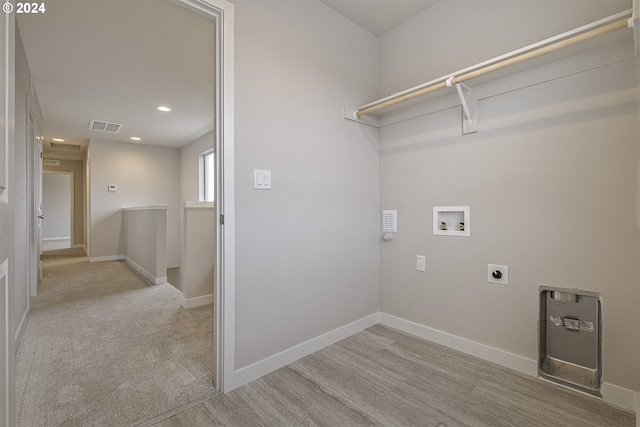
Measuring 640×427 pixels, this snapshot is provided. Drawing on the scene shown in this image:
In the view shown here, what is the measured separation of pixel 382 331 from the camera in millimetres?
2297

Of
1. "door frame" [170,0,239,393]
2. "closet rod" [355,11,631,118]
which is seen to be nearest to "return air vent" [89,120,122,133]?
"door frame" [170,0,239,393]

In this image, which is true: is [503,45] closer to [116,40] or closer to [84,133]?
[116,40]

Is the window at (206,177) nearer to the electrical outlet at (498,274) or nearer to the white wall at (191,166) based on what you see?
the white wall at (191,166)

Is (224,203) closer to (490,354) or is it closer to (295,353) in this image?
(295,353)

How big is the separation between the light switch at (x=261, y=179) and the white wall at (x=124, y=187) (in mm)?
5271

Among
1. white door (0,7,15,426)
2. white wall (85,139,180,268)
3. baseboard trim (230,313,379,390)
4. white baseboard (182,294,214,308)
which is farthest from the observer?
white wall (85,139,180,268)

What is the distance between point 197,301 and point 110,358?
1.04 metres

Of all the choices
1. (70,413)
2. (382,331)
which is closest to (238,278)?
(70,413)

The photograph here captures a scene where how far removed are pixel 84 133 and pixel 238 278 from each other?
5.51 m

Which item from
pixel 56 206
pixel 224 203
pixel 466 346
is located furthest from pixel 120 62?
pixel 56 206

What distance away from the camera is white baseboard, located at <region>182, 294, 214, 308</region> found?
9.57 feet

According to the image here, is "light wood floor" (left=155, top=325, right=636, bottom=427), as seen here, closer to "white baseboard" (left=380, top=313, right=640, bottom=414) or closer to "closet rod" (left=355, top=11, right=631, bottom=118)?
"white baseboard" (left=380, top=313, right=640, bottom=414)

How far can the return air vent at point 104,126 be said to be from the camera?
4.62 metres

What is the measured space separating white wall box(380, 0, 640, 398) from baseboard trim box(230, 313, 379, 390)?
0.31 m
